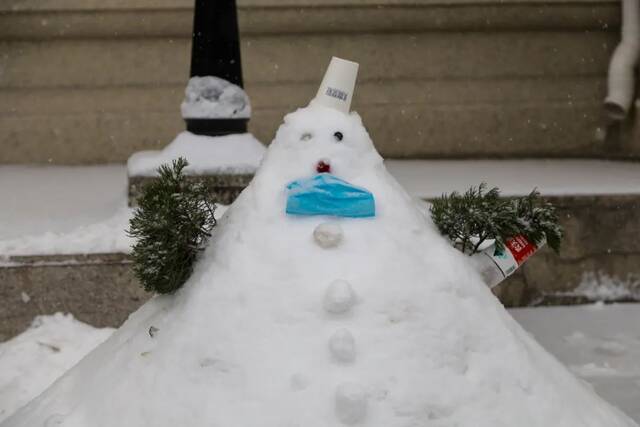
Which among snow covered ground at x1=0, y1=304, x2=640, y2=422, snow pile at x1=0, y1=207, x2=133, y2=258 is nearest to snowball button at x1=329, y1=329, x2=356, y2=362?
snow covered ground at x1=0, y1=304, x2=640, y2=422

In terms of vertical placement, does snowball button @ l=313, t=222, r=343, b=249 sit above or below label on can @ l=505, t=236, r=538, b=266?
above

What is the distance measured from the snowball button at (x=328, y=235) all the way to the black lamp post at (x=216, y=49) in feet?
9.01

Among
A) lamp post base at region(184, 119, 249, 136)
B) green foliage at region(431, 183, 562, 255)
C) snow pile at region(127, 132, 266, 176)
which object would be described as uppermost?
green foliage at region(431, 183, 562, 255)

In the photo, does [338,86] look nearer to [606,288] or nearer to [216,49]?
[216,49]

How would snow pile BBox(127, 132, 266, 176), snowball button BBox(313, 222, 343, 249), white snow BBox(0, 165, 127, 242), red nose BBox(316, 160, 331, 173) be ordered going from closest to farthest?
snowball button BBox(313, 222, 343, 249), red nose BBox(316, 160, 331, 173), snow pile BBox(127, 132, 266, 176), white snow BBox(0, 165, 127, 242)

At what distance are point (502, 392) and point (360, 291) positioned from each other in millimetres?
452

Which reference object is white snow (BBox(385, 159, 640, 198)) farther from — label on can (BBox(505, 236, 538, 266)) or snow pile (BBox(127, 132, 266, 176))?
label on can (BBox(505, 236, 538, 266))

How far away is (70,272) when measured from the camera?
502 cm

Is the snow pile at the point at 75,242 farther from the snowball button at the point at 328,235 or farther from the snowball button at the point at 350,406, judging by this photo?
the snowball button at the point at 350,406

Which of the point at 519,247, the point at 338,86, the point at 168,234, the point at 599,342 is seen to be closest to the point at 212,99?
the point at 599,342

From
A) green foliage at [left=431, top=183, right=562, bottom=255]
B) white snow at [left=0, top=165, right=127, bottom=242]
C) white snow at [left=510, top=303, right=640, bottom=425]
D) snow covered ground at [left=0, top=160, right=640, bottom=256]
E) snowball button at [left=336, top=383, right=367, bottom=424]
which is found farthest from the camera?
white snow at [left=0, top=165, right=127, bottom=242]

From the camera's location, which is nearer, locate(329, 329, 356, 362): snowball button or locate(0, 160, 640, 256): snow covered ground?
locate(329, 329, 356, 362): snowball button

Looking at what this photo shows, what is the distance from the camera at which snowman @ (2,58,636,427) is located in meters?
2.74

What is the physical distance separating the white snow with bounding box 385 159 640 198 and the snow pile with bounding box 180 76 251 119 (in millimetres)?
1033
